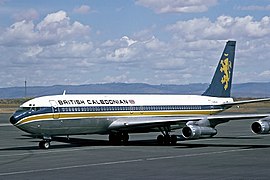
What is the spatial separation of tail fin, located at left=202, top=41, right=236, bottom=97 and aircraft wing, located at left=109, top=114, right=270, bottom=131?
9.06 meters

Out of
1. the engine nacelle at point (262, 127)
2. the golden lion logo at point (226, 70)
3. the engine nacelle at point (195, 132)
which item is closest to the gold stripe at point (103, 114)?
the golden lion logo at point (226, 70)

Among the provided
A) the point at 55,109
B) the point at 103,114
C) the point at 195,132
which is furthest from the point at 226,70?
the point at 55,109

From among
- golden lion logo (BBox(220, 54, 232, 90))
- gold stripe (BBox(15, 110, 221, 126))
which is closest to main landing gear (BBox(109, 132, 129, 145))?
gold stripe (BBox(15, 110, 221, 126))

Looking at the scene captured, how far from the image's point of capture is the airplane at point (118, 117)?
113ft

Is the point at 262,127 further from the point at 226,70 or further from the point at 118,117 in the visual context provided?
the point at 226,70

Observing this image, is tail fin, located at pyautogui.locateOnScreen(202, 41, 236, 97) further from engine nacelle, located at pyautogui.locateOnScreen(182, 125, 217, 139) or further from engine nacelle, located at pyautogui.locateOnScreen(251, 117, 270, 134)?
engine nacelle, located at pyautogui.locateOnScreen(251, 117, 270, 134)

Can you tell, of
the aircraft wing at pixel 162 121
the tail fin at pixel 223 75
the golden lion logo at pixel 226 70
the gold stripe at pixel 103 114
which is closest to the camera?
the gold stripe at pixel 103 114

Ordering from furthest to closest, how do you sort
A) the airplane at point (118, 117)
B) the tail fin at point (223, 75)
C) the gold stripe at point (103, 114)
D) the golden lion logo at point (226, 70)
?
the golden lion logo at point (226, 70) → the tail fin at point (223, 75) → the airplane at point (118, 117) → the gold stripe at point (103, 114)

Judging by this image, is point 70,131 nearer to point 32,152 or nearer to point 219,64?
point 32,152

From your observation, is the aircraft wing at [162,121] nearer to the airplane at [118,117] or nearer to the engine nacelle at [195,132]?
the airplane at [118,117]

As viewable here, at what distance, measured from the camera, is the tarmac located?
22266 millimetres

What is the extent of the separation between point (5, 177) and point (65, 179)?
96.6 inches

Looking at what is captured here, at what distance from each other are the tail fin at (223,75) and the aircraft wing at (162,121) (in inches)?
357

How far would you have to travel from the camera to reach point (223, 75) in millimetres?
47594
